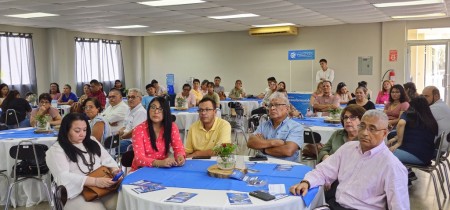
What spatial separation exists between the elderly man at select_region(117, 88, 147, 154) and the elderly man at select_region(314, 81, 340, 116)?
3324 millimetres

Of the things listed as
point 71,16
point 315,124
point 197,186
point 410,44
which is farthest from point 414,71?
point 197,186

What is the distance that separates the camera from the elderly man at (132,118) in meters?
5.58

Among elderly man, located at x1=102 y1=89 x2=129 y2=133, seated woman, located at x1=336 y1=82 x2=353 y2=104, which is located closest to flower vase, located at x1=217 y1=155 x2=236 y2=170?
elderly man, located at x1=102 y1=89 x2=129 y2=133

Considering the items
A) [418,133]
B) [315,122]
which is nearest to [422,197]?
Answer: [418,133]

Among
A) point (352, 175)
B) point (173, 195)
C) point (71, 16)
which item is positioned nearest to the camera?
point (173, 195)

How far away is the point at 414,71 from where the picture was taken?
476 inches

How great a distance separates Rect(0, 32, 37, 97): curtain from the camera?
11320 mm

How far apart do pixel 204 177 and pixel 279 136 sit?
131 cm

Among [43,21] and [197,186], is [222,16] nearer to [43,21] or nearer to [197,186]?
[43,21]

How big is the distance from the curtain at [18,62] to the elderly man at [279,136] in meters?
9.60

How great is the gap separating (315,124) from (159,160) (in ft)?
10.1

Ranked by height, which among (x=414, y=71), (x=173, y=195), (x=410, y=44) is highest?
(x=410, y=44)

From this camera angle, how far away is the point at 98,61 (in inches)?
558

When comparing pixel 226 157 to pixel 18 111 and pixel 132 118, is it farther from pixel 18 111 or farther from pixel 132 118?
pixel 18 111
